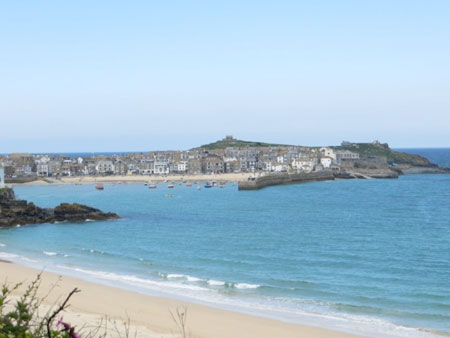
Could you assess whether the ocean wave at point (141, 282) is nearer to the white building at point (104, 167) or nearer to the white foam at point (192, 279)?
the white foam at point (192, 279)

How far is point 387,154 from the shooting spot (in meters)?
153

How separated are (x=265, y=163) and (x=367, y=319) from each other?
4723 inches

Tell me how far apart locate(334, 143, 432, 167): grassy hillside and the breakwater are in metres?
33.0

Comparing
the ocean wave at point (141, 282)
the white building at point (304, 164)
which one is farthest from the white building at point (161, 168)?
the ocean wave at point (141, 282)

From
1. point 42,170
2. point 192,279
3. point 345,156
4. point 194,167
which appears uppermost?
point 345,156

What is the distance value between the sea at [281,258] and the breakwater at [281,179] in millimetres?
30068

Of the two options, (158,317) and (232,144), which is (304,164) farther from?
(158,317)

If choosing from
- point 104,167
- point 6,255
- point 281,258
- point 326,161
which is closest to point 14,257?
point 6,255

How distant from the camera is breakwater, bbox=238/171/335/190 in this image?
9169cm

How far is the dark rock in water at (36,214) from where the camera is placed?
161 ft

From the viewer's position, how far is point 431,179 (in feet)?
354

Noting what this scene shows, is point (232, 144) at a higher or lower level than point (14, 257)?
higher

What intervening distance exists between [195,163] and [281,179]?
37674 mm

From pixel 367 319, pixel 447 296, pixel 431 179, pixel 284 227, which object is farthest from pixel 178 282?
pixel 431 179
